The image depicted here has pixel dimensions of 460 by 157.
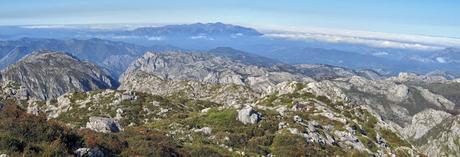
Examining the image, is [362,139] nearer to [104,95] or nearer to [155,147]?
[155,147]

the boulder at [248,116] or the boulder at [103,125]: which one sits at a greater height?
the boulder at [103,125]

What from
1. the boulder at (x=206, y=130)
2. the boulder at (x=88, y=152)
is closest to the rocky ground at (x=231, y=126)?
the boulder at (x=88, y=152)

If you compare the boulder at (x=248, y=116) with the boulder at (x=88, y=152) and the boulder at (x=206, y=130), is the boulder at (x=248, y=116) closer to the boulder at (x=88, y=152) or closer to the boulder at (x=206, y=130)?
the boulder at (x=206, y=130)

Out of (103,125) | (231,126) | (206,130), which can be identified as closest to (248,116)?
(231,126)

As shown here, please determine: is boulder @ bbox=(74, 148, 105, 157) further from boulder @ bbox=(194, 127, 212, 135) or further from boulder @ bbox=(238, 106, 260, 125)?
boulder @ bbox=(238, 106, 260, 125)

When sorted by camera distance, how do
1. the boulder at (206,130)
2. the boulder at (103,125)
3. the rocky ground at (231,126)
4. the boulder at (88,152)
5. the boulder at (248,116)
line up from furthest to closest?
the boulder at (248,116)
the boulder at (206,130)
the boulder at (103,125)
the rocky ground at (231,126)
the boulder at (88,152)

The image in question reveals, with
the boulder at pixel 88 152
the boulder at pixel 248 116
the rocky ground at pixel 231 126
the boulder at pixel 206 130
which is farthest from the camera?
the boulder at pixel 248 116

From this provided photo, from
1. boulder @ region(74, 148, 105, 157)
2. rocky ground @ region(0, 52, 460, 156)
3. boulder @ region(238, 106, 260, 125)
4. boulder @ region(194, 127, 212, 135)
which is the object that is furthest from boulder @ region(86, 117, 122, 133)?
boulder @ region(74, 148, 105, 157)

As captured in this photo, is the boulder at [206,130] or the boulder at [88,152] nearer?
the boulder at [88,152]

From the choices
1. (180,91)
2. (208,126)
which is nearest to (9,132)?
(208,126)
